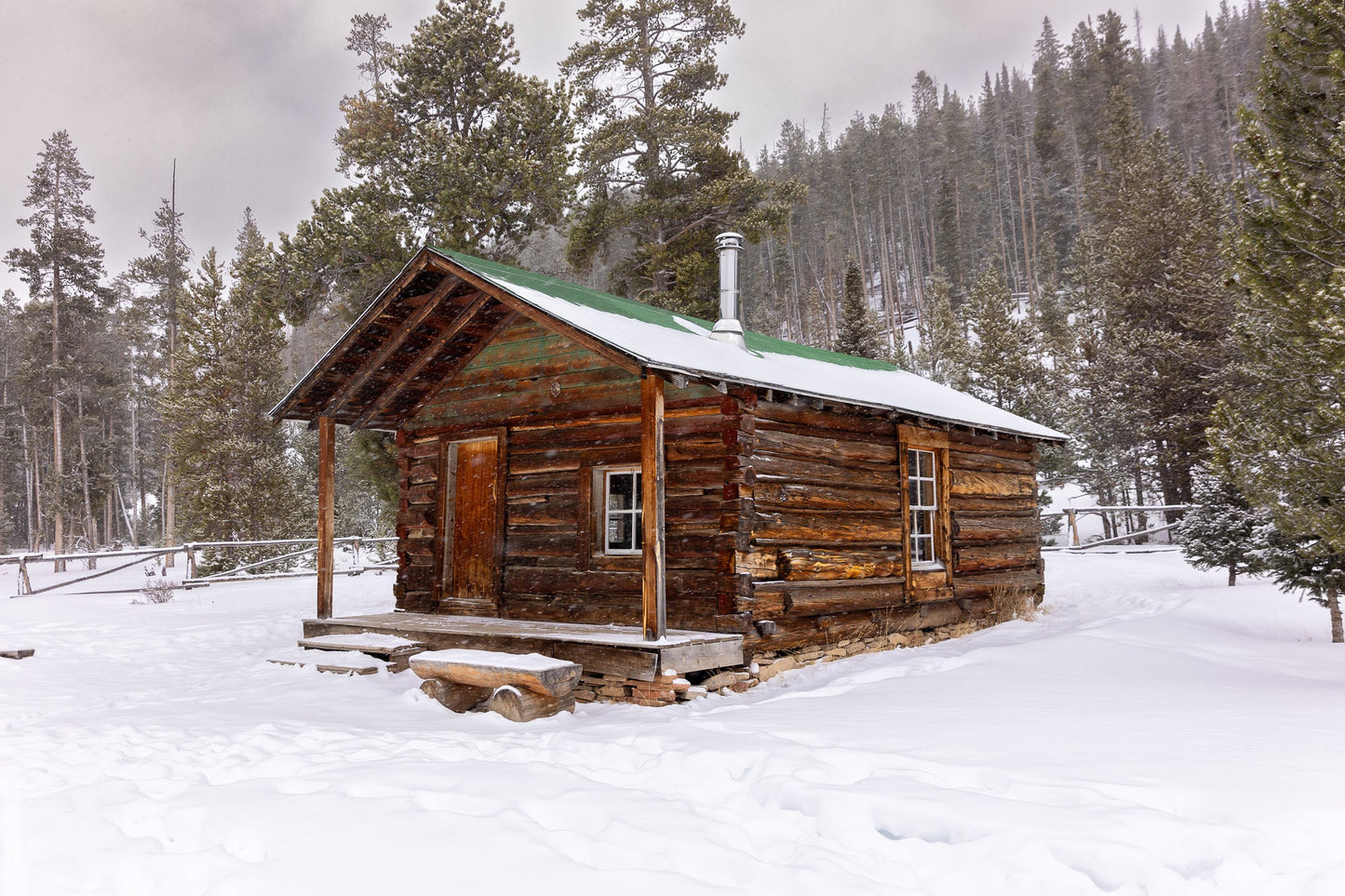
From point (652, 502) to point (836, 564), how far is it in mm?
3536

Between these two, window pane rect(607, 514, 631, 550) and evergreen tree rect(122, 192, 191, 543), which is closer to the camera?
window pane rect(607, 514, 631, 550)

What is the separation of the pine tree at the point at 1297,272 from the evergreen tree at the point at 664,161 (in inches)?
630

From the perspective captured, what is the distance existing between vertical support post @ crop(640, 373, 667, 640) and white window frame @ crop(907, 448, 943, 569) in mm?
5638

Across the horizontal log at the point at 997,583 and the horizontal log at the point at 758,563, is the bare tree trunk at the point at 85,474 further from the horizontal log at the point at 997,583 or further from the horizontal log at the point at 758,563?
the horizontal log at the point at 997,583

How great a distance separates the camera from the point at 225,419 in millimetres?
26625

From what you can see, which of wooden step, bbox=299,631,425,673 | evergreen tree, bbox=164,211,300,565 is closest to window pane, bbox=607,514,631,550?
wooden step, bbox=299,631,425,673

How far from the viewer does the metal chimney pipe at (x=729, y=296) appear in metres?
11.2

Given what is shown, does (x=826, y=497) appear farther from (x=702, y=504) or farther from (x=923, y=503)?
(x=923, y=503)

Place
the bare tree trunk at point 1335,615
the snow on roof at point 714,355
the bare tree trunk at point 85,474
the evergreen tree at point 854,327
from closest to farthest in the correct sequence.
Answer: the snow on roof at point 714,355
the bare tree trunk at point 1335,615
the evergreen tree at point 854,327
the bare tree trunk at point 85,474

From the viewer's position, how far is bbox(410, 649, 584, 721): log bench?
24.5 feet

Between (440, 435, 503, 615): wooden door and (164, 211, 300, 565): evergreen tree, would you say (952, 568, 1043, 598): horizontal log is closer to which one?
(440, 435, 503, 615): wooden door

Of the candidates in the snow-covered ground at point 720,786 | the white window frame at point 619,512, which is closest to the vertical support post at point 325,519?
the snow-covered ground at point 720,786

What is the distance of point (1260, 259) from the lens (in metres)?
10.2

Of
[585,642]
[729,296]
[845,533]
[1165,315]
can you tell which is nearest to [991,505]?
[845,533]
